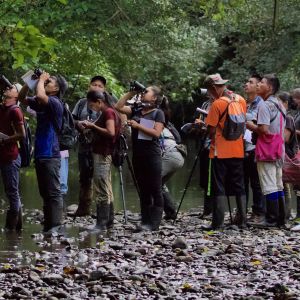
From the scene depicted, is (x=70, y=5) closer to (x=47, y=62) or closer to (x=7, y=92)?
(x=47, y=62)

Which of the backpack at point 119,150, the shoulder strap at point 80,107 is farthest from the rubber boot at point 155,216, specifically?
the shoulder strap at point 80,107

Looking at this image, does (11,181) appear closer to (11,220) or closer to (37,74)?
(11,220)

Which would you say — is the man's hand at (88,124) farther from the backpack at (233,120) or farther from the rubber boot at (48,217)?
the backpack at (233,120)

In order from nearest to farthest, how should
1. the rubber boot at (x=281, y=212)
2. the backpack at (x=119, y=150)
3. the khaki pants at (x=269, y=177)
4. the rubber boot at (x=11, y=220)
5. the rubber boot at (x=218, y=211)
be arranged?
the rubber boot at (x=11, y=220) < the rubber boot at (x=218, y=211) < the khaki pants at (x=269, y=177) < the backpack at (x=119, y=150) < the rubber boot at (x=281, y=212)

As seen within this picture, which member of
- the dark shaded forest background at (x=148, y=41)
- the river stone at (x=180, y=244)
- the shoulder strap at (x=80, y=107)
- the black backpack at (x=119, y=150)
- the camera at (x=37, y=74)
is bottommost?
the river stone at (x=180, y=244)

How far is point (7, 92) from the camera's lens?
11.0 m

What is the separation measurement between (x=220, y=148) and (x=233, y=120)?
408 millimetres

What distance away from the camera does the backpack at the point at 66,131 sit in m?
11.0

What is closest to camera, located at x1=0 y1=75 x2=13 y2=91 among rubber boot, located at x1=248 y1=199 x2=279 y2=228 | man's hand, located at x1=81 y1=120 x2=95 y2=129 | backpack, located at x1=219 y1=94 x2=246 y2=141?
man's hand, located at x1=81 y1=120 x2=95 y2=129

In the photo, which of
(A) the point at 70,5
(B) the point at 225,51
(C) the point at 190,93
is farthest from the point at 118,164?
(B) the point at 225,51

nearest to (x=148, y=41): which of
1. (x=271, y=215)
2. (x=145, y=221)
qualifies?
(x=271, y=215)

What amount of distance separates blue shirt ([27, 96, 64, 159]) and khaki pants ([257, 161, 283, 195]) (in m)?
2.79

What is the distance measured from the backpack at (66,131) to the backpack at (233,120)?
1893 mm

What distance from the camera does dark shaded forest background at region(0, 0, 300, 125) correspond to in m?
13.1
